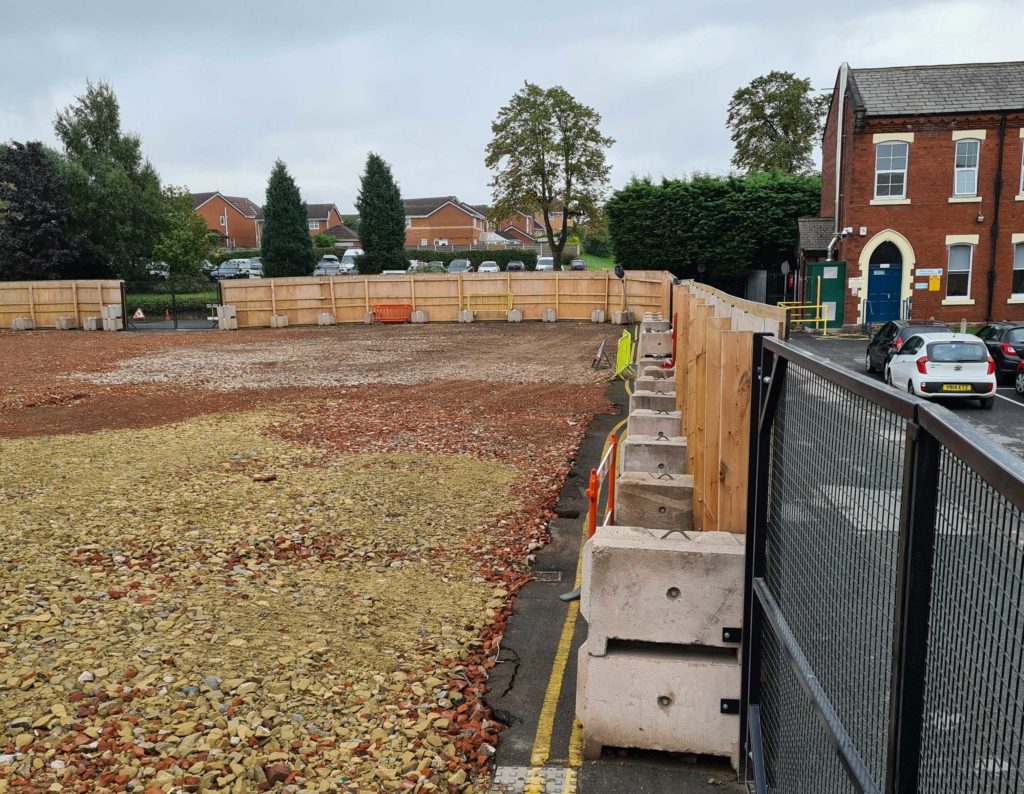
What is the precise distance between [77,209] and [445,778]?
55.5m

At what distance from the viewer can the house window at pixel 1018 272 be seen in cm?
3278

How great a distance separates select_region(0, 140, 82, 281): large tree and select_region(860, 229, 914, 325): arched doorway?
44732mm

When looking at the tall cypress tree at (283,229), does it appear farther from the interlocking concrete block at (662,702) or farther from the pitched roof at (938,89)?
the interlocking concrete block at (662,702)

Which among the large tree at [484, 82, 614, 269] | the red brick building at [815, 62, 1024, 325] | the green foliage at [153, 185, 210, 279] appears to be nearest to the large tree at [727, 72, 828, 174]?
the large tree at [484, 82, 614, 269]

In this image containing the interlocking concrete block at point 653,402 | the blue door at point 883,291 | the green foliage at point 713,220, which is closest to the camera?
the interlocking concrete block at point 653,402

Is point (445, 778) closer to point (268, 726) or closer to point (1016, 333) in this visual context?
point (268, 726)

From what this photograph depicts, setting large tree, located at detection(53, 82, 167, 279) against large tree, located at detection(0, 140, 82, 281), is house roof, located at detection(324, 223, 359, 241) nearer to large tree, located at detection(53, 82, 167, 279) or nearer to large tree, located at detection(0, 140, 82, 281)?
large tree, located at detection(53, 82, 167, 279)

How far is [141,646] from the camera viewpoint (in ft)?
19.7

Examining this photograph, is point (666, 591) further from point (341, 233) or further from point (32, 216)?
point (341, 233)

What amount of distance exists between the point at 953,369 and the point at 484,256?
186ft

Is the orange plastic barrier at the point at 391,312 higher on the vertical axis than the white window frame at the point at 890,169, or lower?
lower

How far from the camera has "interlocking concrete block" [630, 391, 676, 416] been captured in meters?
9.93

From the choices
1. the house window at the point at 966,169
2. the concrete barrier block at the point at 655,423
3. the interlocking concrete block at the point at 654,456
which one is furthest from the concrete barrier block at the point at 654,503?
the house window at the point at 966,169

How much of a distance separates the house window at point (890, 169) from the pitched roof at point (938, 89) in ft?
4.15
